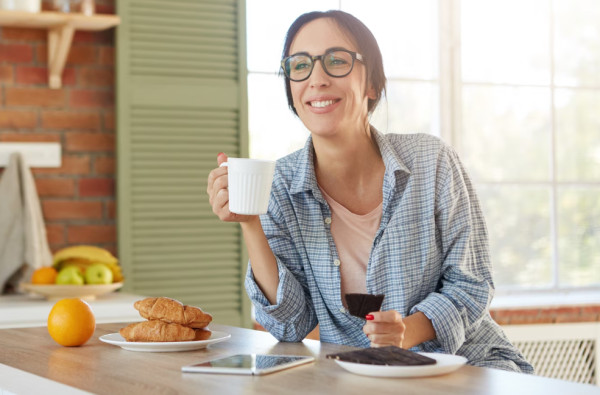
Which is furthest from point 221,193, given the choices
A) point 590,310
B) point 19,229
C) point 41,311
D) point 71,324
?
point 590,310

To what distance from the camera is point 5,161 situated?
3115 mm

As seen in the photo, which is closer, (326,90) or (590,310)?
(326,90)

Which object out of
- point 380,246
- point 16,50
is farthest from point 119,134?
point 380,246

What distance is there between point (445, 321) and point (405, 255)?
7.9 inches

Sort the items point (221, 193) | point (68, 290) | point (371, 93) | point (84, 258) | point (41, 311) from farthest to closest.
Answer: point (84, 258) → point (68, 290) → point (41, 311) → point (371, 93) → point (221, 193)

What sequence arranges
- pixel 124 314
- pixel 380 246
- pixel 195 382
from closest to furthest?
pixel 195 382, pixel 380 246, pixel 124 314

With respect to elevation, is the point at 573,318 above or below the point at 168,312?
below

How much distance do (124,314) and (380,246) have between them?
1.14 m

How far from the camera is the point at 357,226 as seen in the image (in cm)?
207

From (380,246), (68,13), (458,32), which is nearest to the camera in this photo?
(380,246)

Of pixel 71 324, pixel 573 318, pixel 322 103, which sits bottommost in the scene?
pixel 573 318

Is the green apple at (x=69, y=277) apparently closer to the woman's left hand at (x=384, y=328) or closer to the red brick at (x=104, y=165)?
the red brick at (x=104, y=165)

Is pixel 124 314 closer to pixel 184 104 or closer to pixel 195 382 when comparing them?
pixel 184 104

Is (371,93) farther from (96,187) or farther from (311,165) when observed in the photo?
(96,187)
